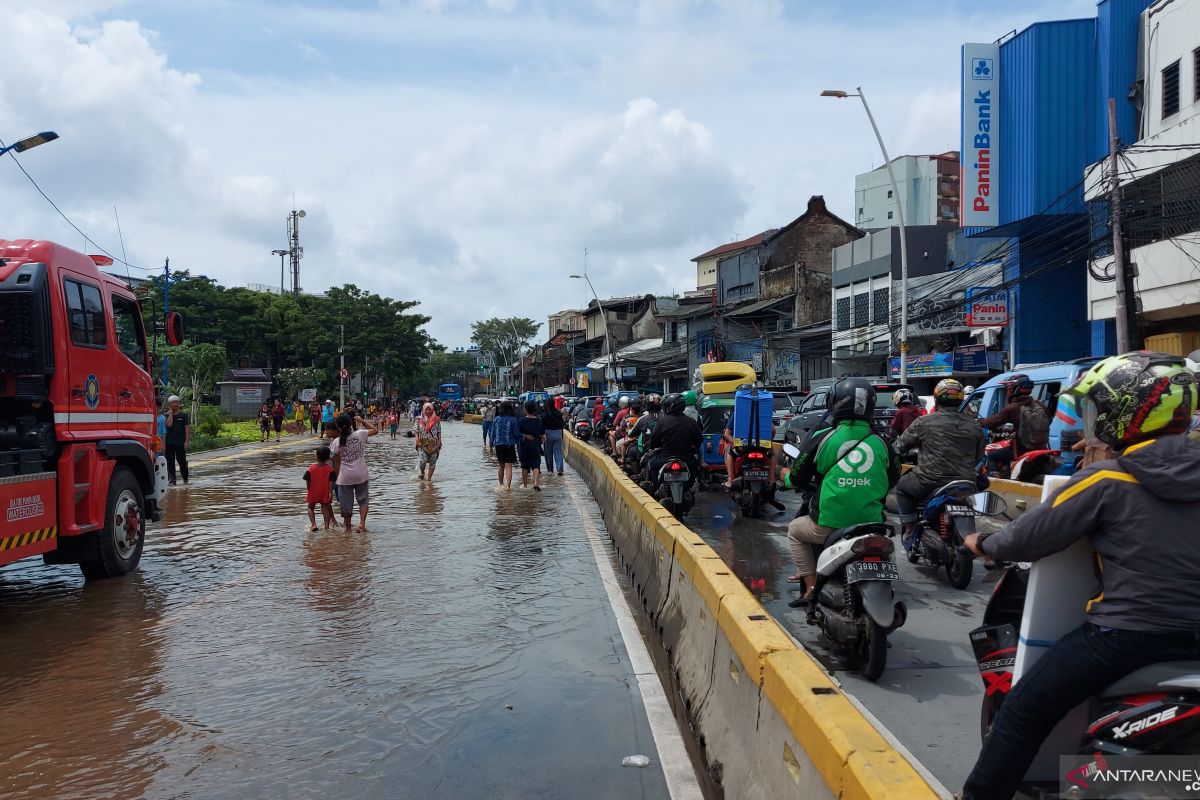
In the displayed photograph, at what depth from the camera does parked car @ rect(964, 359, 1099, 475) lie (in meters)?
9.62

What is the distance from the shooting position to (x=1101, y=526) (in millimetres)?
2686

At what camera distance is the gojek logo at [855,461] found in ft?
18.9

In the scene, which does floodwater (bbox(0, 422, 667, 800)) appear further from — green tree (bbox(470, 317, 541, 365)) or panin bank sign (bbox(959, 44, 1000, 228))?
green tree (bbox(470, 317, 541, 365))

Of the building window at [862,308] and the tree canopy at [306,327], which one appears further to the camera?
the tree canopy at [306,327]

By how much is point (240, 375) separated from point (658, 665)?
5576 centimetres

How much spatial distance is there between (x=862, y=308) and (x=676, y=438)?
2895 cm

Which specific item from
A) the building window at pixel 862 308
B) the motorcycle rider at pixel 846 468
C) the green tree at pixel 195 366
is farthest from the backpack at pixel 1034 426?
the green tree at pixel 195 366

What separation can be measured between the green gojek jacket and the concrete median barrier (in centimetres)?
78

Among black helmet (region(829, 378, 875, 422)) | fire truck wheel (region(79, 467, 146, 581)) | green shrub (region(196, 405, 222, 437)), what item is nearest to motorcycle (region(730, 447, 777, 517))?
black helmet (region(829, 378, 875, 422))

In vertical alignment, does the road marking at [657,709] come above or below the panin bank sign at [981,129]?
below

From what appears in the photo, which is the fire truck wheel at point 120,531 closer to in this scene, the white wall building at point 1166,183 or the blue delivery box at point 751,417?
the blue delivery box at point 751,417

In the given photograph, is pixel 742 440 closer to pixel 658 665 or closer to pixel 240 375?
pixel 658 665

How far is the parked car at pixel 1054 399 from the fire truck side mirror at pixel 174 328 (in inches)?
365

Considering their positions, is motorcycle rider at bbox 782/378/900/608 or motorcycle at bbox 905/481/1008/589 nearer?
motorcycle rider at bbox 782/378/900/608
